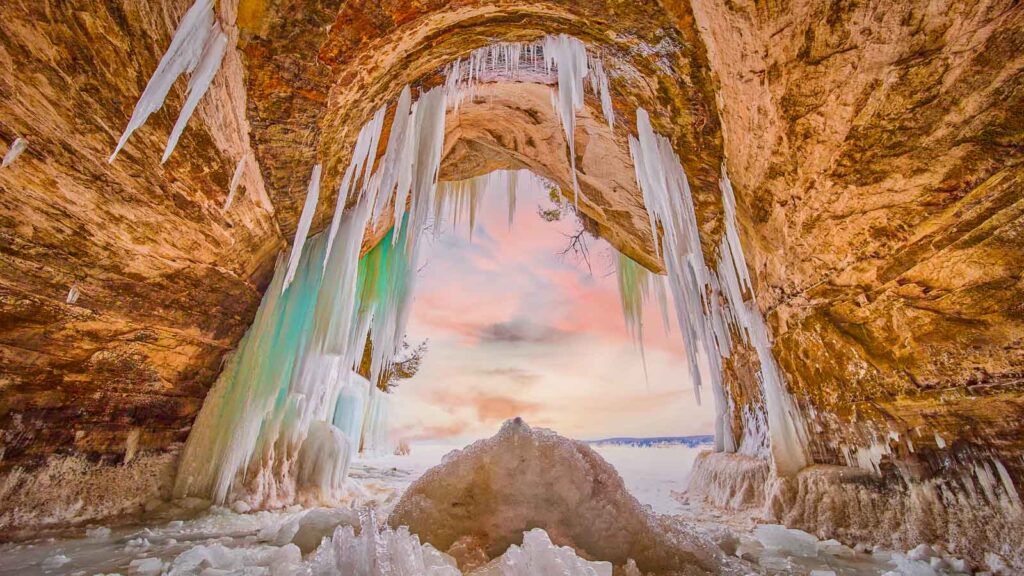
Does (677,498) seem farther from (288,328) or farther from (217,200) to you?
(217,200)

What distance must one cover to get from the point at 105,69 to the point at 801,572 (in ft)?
14.8

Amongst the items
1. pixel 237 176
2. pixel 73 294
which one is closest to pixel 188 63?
pixel 237 176

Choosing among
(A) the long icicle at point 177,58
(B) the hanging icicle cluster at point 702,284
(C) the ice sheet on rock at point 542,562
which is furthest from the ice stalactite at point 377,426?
(C) the ice sheet on rock at point 542,562

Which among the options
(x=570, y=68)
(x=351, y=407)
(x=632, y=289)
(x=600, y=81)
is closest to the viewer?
(x=570, y=68)

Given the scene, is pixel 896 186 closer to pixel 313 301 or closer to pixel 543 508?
pixel 543 508

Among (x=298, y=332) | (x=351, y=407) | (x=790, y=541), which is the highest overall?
(x=298, y=332)

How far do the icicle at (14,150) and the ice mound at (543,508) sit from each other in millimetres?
2769

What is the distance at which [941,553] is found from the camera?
7.44 ft

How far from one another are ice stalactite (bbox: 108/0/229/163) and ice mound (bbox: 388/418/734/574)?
7.25 feet

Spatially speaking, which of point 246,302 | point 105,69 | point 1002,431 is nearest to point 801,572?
point 1002,431

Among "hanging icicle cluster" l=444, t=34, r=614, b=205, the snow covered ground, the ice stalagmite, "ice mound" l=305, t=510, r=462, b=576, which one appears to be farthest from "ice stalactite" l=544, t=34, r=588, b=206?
the ice stalagmite

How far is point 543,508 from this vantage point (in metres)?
2.18

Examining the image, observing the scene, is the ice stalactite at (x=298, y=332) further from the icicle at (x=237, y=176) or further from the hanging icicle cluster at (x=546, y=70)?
the icicle at (x=237, y=176)

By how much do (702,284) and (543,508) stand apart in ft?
8.06
